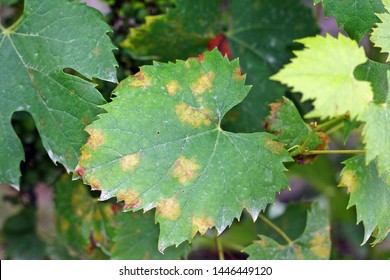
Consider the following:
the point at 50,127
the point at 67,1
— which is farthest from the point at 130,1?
the point at 50,127

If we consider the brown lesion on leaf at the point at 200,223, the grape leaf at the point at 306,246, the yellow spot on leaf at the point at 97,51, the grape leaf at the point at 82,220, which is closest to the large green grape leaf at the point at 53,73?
the yellow spot on leaf at the point at 97,51

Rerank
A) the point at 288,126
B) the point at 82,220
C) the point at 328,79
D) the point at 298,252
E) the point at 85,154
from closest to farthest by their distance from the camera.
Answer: the point at 328,79 < the point at 85,154 < the point at 288,126 < the point at 298,252 < the point at 82,220

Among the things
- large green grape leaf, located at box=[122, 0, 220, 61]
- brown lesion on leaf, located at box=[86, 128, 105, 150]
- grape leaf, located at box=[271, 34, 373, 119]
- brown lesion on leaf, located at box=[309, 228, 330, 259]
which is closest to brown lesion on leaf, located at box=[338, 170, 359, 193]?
grape leaf, located at box=[271, 34, 373, 119]

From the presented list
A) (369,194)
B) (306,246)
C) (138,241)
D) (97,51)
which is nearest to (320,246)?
(306,246)

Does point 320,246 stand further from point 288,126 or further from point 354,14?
point 354,14

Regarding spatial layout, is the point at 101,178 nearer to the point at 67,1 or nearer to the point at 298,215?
the point at 67,1

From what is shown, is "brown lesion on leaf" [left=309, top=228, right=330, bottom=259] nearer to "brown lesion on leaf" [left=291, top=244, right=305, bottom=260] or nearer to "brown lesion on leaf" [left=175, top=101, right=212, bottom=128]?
"brown lesion on leaf" [left=291, top=244, right=305, bottom=260]

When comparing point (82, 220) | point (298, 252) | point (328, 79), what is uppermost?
point (328, 79)
